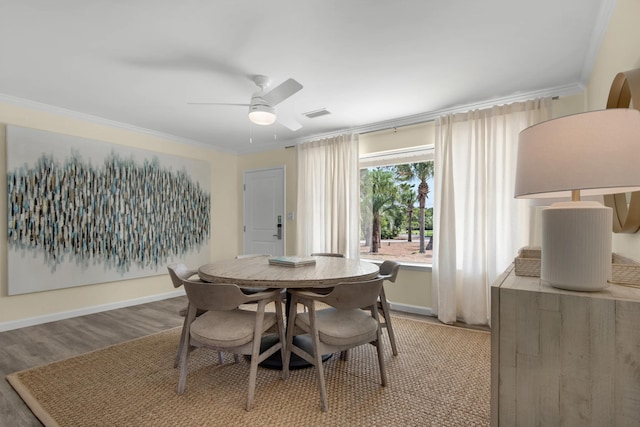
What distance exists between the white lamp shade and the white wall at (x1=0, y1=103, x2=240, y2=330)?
4562 mm

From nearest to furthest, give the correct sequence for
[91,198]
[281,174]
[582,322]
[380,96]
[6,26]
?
1. [582,322]
2. [6,26]
3. [380,96]
4. [91,198]
5. [281,174]

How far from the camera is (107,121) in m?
3.96

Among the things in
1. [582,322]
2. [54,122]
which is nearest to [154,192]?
[54,122]

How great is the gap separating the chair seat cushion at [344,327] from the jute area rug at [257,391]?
15.2 inches

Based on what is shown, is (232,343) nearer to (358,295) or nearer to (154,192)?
(358,295)

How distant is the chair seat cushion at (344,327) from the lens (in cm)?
193

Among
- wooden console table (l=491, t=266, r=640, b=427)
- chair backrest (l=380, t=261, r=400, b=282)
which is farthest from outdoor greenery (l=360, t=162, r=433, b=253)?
wooden console table (l=491, t=266, r=640, b=427)

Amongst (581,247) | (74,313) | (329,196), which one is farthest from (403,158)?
(74,313)

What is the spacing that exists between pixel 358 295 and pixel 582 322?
1.15 metres

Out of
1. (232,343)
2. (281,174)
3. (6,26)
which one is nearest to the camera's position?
(232,343)

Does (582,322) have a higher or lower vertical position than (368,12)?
lower

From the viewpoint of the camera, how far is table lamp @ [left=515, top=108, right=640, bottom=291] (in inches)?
34.4

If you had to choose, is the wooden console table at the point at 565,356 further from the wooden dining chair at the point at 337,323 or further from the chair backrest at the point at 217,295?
the chair backrest at the point at 217,295

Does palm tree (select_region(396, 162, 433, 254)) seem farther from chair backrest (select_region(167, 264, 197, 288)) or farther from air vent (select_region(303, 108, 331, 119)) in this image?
chair backrest (select_region(167, 264, 197, 288))
